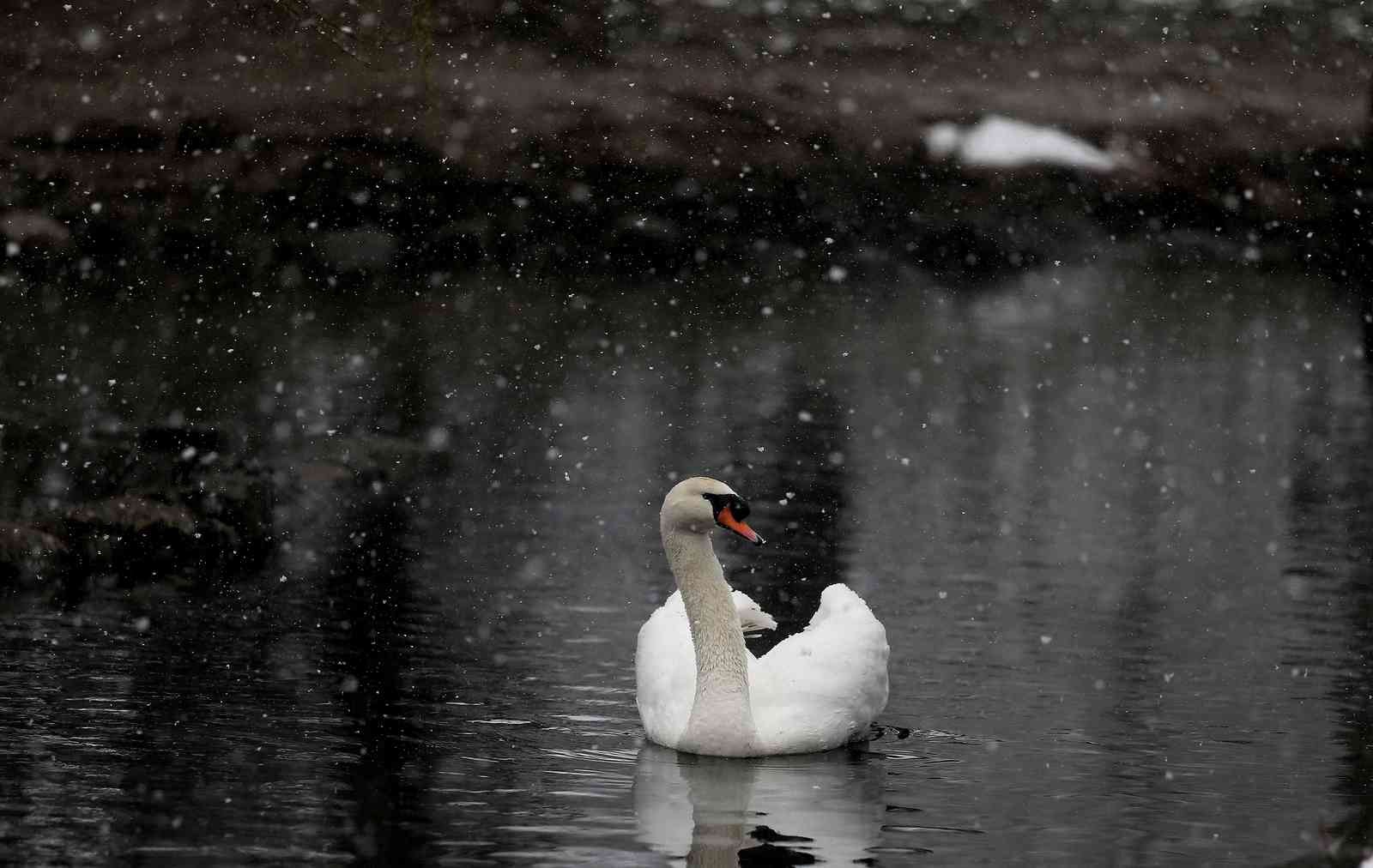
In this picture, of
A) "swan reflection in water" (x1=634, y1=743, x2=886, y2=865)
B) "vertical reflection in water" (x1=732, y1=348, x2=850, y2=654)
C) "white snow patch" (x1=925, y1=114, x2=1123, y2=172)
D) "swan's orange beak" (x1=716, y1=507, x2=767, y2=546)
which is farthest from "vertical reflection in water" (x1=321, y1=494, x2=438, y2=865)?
"white snow patch" (x1=925, y1=114, x2=1123, y2=172)

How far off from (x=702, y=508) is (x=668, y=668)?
0.90 meters

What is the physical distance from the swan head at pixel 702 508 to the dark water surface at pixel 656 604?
115cm

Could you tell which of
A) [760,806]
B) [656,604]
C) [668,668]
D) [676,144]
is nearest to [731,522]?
[668,668]

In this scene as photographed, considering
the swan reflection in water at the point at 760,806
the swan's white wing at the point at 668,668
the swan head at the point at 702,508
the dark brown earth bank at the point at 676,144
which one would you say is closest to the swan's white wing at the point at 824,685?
the swan reflection in water at the point at 760,806

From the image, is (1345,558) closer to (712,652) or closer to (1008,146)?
(712,652)

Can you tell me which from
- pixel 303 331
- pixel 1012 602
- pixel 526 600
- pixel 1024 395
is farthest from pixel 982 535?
pixel 303 331

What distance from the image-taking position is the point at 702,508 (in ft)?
42.4

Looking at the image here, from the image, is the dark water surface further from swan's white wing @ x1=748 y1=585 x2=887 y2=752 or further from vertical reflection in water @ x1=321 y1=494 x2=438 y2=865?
swan's white wing @ x1=748 y1=585 x2=887 y2=752

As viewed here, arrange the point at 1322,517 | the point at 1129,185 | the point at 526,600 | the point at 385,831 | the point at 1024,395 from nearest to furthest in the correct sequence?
the point at 385,831
the point at 526,600
the point at 1322,517
the point at 1024,395
the point at 1129,185

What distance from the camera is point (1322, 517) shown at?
23.0 metres

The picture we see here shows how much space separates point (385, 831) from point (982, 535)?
444 inches

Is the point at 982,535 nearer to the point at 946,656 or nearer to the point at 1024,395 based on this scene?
the point at 946,656

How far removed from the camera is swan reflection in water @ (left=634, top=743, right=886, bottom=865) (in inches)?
420

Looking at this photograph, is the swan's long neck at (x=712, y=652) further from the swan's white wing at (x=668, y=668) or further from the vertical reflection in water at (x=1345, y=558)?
the vertical reflection in water at (x=1345, y=558)
